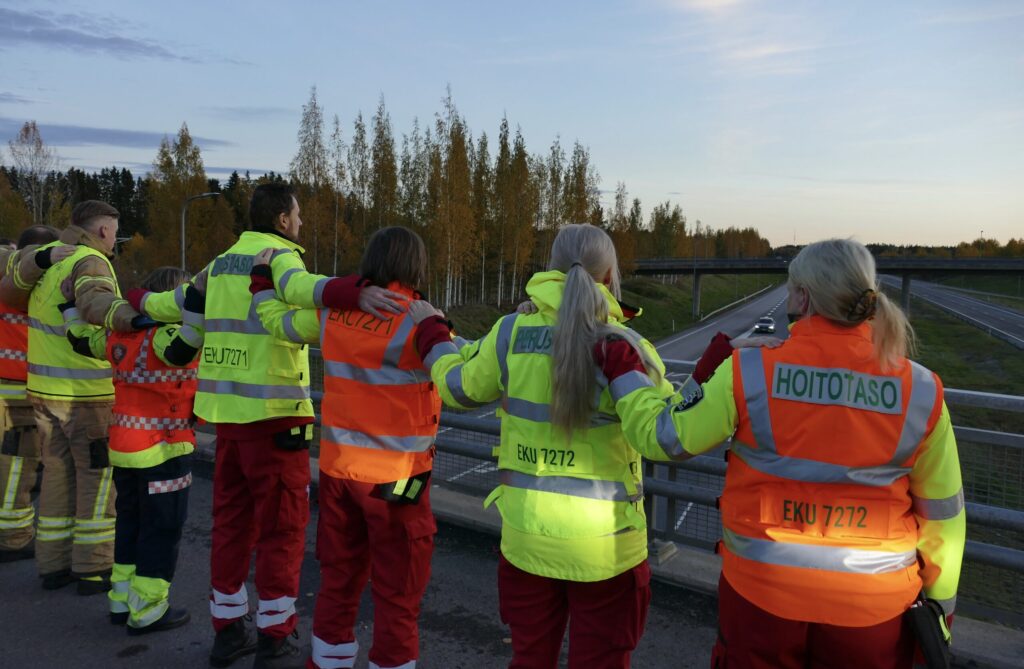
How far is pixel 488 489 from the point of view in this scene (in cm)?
618

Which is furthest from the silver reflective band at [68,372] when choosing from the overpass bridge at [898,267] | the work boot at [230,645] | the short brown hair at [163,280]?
the overpass bridge at [898,267]

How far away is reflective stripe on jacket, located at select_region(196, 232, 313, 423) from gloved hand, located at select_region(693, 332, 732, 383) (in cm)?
227

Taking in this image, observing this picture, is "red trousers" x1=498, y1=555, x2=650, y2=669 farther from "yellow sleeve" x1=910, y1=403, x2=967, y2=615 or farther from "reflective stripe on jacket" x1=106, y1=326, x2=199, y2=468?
"reflective stripe on jacket" x1=106, y1=326, x2=199, y2=468

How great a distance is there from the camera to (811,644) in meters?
2.29

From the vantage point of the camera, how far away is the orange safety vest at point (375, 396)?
131 inches

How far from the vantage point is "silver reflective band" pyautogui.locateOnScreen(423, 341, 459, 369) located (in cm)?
315

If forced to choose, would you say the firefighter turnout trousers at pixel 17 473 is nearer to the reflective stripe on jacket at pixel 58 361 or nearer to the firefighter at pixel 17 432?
the firefighter at pixel 17 432

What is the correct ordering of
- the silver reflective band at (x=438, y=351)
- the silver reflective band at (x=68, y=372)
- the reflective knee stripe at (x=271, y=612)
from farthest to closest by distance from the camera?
the silver reflective band at (x=68, y=372)
the reflective knee stripe at (x=271, y=612)
the silver reflective band at (x=438, y=351)

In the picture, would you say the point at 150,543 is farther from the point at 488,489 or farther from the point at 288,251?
the point at 488,489

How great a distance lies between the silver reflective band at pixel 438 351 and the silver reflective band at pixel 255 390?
3.96 ft

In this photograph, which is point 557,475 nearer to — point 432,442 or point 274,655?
point 432,442

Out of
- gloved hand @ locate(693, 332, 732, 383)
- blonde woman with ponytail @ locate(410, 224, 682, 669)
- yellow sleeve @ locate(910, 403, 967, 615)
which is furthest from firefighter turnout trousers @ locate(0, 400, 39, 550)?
yellow sleeve @ locate(910, 403, 967, 615)

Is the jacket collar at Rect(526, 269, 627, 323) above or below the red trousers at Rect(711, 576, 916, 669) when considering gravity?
above

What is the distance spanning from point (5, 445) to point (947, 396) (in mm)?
6433
